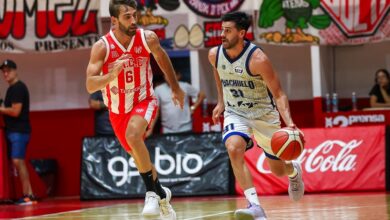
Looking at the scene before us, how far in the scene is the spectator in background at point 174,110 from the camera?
1548 centimetres

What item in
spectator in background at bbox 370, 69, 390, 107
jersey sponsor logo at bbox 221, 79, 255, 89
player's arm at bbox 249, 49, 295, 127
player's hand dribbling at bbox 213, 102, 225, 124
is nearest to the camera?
player's arm at bbox 249, 49, 295, 127

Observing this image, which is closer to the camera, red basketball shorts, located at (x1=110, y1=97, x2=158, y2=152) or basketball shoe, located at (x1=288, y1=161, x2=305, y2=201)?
red basketball shorts, located at (x1=110, y1=97, x2=158, y2=152)

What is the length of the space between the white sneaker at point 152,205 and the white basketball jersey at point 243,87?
1204mm

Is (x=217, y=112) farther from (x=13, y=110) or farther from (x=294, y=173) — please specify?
(x=13, y=110)

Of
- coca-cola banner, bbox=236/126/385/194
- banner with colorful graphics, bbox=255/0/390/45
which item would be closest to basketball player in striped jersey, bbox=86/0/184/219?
coca-cola banner, bbox=236/126/385/194

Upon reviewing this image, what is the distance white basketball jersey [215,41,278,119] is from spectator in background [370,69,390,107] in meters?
6.15

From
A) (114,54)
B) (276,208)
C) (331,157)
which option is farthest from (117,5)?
(331,157)

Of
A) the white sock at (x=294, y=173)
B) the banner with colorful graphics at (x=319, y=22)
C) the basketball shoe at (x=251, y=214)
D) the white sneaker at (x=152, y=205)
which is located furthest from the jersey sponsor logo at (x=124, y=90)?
the banner with colorful graphics at (x=319, y=22)

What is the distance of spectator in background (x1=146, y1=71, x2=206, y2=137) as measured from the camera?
15.5 m

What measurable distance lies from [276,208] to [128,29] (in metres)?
3.15

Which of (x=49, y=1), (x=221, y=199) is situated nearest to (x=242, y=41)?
(x=221, y=199)

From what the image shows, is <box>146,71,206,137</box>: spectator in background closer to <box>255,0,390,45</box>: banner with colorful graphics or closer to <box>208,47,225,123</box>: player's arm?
<box>255,0,390,45</box>: banner with colorful graphics

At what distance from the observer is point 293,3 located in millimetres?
14891

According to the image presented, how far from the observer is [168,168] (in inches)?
583
